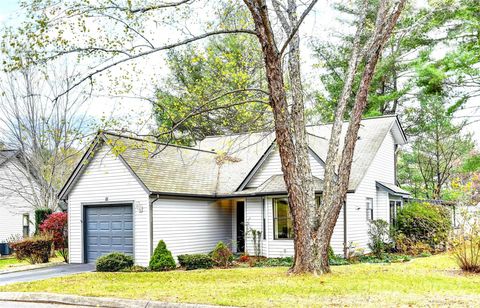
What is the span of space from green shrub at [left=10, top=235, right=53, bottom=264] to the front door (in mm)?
7826

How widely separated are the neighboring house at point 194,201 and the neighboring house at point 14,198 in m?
12.0

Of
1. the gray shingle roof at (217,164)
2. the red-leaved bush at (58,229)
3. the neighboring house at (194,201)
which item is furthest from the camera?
the red-leaved bush at (58,229)

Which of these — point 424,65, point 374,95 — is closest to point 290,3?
point 424,65

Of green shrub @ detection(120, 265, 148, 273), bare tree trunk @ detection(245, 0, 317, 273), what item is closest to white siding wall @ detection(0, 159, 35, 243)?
green shrub @ detection(120, 265, 148, 273)

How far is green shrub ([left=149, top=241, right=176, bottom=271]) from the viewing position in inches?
712

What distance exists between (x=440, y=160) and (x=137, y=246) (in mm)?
22953

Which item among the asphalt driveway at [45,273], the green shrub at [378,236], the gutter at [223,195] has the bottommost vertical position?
the asphalt driveway at [45,273]

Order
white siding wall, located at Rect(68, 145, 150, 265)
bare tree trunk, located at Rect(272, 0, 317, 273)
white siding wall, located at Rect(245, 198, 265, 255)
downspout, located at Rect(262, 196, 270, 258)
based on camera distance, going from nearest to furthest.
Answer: bare tree trunk, located at Rect(272, 0, 317, 273), white siding wall, located at Rect(68, 145, 150, 265), downspout, located at Rect(262, 196, 270, 258), white siding wall, located at Rect(245, 198, 265, 255)

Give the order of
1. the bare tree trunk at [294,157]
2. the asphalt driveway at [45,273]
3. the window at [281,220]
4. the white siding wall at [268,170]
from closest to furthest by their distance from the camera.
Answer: the bare tree trunk at [294,157] < the asphalt driveway at [45,273] < the window at [281,220] < the white siding wall at [268,170]

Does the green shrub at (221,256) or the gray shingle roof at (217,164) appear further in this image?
the gray shingle roof at (217,164)

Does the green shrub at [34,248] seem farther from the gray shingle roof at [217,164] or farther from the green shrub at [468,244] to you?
the green shrub at [468,244]

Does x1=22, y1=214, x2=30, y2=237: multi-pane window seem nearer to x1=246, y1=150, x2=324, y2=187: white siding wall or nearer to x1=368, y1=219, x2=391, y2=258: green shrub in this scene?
x1=246, y1=150, x2=324, y2=187: white siding wall

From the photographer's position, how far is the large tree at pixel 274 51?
40.5 ft

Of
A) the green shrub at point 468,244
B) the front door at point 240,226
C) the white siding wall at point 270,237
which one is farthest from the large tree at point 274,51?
the front door at point 240,226
